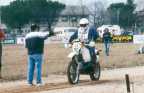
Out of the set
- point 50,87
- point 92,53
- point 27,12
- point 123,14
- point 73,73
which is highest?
point 92,53

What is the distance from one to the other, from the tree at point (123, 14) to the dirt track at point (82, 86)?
95.6 meters

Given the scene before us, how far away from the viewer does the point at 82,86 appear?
1797 centimetres

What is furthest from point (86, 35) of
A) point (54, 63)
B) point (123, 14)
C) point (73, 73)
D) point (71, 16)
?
point (71, 16)

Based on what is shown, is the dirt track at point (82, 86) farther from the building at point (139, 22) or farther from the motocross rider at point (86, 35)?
the building at point (139, 22)

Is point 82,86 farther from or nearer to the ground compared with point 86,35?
nearer to the ground

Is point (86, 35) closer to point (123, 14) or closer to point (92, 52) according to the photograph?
point (92, 52)

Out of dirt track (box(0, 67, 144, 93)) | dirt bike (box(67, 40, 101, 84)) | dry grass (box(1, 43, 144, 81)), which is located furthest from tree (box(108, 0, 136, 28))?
dirt bike (box(67, 40, 101, 84))

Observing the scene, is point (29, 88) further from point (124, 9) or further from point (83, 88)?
point (124, 9)

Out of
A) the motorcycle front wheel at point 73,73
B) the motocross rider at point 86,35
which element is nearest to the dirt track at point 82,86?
the motorcycle front wheel at point 73,73

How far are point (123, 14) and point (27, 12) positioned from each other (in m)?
18.6

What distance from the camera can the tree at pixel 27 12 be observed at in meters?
112

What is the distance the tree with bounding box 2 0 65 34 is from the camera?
111938 millimetres

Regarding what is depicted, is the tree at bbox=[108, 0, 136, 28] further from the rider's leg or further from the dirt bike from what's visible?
the dirt bike

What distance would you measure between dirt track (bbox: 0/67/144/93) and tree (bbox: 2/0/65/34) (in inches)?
3559
